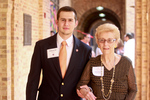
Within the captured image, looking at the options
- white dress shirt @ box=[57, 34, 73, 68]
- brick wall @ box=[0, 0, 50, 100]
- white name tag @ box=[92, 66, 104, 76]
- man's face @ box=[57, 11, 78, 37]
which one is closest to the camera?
white name tag @ box=[92, 66, 104, 76]

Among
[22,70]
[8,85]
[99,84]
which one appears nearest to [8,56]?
[8,85]

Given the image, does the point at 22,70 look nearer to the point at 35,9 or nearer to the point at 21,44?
the point at 21,44

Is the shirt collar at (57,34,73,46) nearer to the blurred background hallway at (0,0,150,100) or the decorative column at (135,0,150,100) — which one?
the blurred background hallway at (0,0,150,100)

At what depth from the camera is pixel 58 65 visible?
92.5 inches

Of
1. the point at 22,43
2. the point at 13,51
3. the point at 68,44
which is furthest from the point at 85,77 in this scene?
the point at 22,43

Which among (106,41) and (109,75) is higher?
(106,41)

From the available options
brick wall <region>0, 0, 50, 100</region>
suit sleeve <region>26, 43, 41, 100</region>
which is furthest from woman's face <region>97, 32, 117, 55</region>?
brick wall <region>0, 0, 50, 100</region>

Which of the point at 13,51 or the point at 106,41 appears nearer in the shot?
the point at 106,41

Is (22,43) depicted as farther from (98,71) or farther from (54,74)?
(98,71)

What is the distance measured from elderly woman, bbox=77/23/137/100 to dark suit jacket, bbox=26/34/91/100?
0.71ft

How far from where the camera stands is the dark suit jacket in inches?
92.7

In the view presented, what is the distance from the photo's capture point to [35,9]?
6340 millimetres

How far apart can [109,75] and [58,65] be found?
0.56m

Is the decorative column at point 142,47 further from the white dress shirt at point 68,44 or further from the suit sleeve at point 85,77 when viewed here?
the suit sleeve at point 85,77
